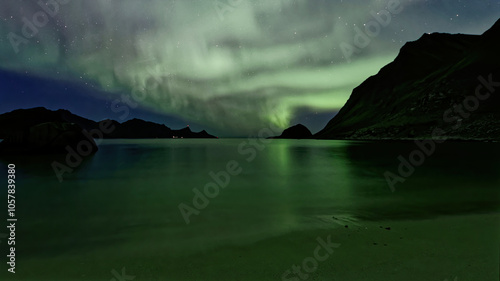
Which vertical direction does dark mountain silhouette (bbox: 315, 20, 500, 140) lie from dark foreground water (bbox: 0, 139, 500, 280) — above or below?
above

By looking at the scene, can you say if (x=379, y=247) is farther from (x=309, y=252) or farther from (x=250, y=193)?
(x=250, y=193)

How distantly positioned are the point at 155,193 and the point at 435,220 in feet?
48.9

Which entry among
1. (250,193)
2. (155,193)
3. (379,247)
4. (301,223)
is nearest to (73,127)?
(155,193)
